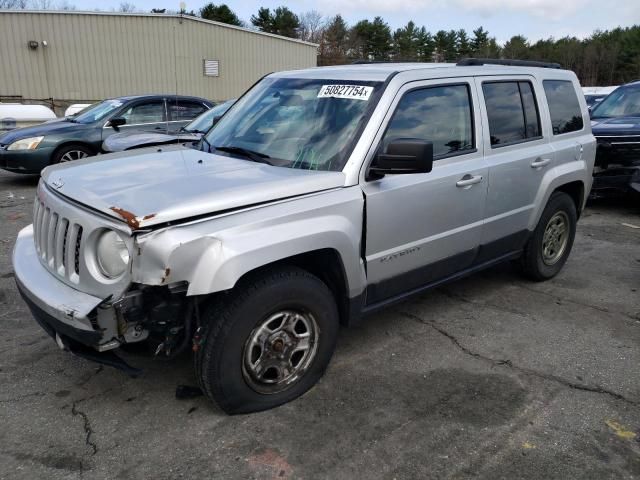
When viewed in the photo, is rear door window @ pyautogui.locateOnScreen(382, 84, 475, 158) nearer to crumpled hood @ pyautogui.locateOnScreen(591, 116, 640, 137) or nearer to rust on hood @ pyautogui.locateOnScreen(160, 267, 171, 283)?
rust on hood @ pyautogui.locateOnScreen(160, 267, 171, 283)

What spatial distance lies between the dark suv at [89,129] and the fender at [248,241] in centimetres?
647

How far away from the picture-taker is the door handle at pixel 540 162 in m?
4.48

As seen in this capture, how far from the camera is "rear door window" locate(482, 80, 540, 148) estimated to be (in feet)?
13.7

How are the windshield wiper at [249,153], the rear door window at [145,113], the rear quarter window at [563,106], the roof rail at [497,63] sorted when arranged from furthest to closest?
the rear door window at [145,113]
the rear quarter window at [563,106]
the roof rail at [497,63]
the windshield wiper at [249,153]

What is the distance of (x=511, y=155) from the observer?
4.29m

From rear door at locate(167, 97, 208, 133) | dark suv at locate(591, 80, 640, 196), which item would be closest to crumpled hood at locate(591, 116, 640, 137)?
dark suv at locate(591, 80, 640, 196)

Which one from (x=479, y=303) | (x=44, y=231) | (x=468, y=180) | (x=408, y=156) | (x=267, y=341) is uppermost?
(x=408, y=156)

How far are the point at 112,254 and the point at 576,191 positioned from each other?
4.36m

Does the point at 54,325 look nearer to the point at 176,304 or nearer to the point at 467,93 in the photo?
the point at 176,304

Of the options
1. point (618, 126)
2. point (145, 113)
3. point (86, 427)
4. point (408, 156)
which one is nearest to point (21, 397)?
point (86, 427)

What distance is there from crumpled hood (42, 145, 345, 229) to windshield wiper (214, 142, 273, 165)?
0.29 feet

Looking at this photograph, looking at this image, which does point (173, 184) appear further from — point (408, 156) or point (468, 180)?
point (468, 180)

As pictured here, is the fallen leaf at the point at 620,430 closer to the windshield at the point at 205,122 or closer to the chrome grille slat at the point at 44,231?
the chrome grille slat at the point at 44,231

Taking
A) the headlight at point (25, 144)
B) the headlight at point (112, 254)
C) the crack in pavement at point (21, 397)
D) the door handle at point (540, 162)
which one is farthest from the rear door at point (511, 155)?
the headlight at point (25, 144)
